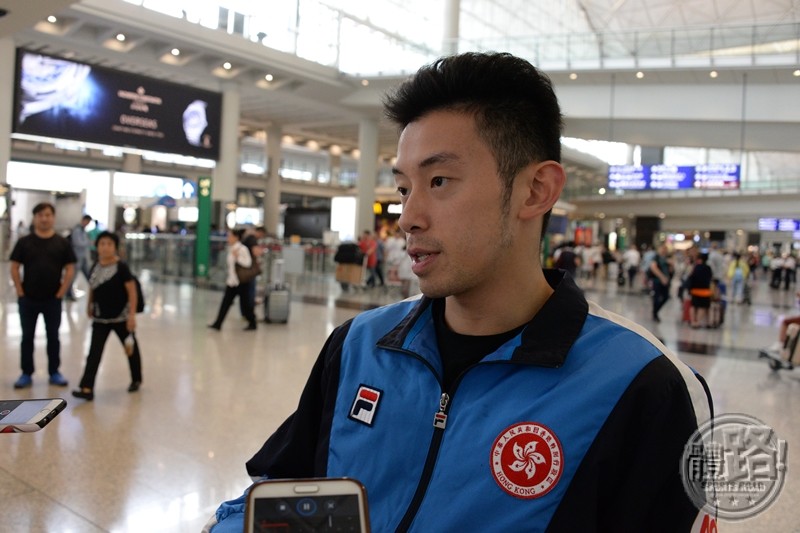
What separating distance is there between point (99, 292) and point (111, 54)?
54.0 feet

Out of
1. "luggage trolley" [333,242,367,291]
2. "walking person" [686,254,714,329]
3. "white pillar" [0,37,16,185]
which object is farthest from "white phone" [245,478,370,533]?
"white pillar" [0,37,16,185]

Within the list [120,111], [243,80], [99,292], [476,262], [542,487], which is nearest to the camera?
[542,487]

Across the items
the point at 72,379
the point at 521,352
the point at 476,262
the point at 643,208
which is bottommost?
the point at 72,379

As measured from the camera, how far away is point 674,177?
19031 mm

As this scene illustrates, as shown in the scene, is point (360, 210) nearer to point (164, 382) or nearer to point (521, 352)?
point (164, 382)

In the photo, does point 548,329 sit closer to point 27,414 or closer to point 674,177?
point 27,414

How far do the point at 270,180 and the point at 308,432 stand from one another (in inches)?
1306

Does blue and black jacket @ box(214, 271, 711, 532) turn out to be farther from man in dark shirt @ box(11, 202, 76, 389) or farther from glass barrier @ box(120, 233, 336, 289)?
glass barrier @ box(120, 233, 336, 289)

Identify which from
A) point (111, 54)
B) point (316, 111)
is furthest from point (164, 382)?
point (316, 111)

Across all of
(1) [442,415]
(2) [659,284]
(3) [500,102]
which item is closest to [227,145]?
(2) [659,284]

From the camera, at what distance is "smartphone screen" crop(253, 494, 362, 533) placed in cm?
87

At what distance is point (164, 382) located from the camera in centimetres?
639

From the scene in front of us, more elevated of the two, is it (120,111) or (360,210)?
(120,111)

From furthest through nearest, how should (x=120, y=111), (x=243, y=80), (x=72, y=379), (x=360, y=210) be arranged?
(x=360, y=210), (x=243, y=80), (x=120, y=111), (x=72, y=379)
